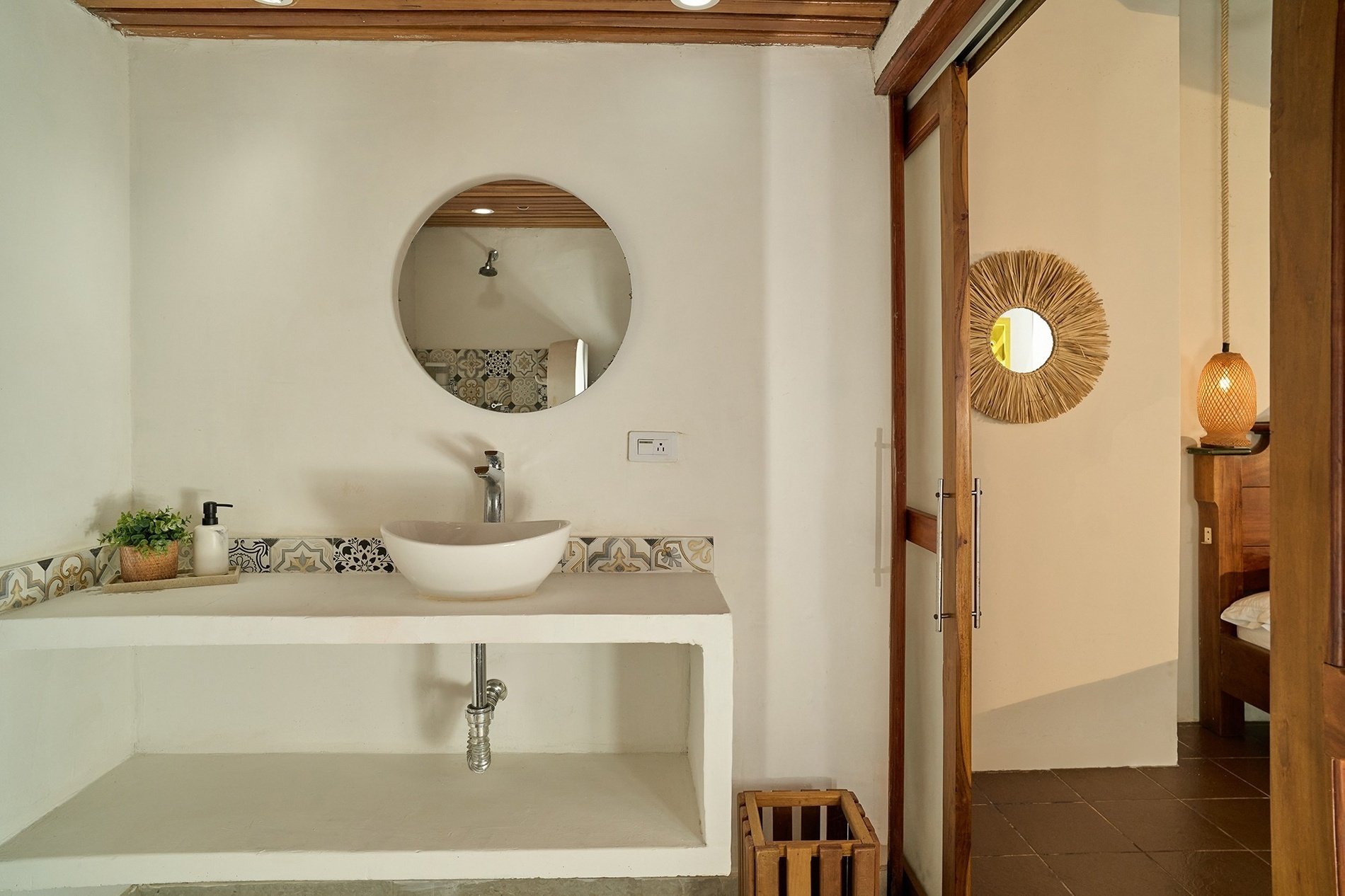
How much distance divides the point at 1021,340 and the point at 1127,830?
1.60 metres

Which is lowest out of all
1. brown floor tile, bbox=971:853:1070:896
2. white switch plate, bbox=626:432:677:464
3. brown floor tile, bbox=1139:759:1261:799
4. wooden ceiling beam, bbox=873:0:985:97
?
brown floor tile, bbox=971:853:1070:896

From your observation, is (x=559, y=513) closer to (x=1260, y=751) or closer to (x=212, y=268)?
(x=212, y=268)

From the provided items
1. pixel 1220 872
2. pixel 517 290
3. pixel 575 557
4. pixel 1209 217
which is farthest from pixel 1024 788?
pixel 1209 217

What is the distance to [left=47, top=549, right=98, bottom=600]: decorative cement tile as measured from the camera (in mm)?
1841

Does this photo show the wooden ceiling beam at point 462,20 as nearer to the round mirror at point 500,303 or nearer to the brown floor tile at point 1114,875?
the round mirror at point 500,303

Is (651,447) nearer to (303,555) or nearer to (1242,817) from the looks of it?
(303,555)

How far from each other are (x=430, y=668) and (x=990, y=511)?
76.0 inches

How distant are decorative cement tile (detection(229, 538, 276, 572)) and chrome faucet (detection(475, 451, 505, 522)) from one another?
0.61m

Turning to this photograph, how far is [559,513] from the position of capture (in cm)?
216

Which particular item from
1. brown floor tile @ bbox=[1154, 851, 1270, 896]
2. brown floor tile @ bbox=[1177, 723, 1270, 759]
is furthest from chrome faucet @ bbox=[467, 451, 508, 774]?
brown floor tile @ bbox=[1177, 723, 1270, 759]

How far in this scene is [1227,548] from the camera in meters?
3.23

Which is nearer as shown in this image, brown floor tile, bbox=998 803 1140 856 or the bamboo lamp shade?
brown floor tile, bbox=998 803 1140 856

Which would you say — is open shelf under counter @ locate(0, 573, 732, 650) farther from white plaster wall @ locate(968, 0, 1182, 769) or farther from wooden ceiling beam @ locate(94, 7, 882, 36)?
white plaster wall @ locate(968, 0, 1182, 769)

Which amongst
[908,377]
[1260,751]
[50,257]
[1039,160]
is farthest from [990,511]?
[50,257]
